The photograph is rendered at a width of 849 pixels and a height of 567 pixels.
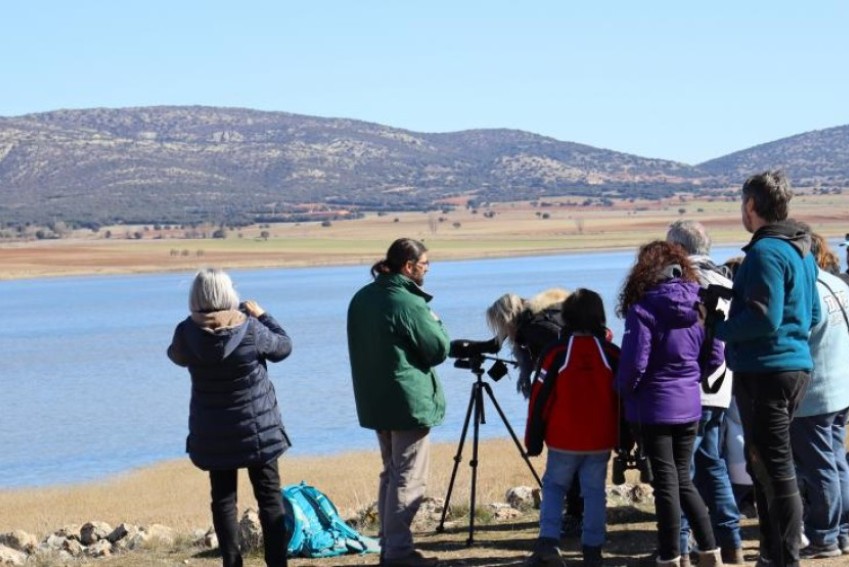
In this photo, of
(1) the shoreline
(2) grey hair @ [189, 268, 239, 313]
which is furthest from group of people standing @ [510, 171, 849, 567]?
(1) the shoreline

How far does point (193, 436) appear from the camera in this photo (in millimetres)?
6543

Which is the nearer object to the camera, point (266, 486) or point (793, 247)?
point (793, 247)

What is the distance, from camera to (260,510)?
265 inches

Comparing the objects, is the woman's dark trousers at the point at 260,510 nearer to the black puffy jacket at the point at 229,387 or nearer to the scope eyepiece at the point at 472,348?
the black puffy jacket at the point at 229,387

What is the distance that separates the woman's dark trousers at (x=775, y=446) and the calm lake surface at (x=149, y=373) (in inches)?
430

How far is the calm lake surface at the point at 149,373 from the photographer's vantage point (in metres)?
18.4

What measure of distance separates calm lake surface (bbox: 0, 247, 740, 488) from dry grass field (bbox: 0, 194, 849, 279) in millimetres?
16934

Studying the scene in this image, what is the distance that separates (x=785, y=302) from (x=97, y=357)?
28111mm

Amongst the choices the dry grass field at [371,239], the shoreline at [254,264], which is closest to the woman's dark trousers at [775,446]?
the dry grass field at [371,239]

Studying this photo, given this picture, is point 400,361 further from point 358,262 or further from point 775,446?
point 358,262

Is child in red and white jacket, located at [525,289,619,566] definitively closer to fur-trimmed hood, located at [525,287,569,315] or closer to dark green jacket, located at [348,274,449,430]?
dark green jacket, located at [348,274,449,430]

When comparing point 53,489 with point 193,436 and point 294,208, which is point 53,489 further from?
point 294,208

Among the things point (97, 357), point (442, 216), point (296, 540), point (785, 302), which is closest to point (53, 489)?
point (296, 540)

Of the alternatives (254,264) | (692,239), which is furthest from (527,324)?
(254,264)
